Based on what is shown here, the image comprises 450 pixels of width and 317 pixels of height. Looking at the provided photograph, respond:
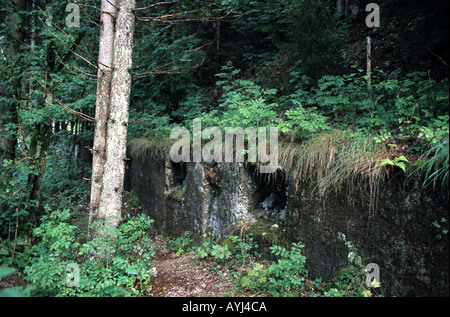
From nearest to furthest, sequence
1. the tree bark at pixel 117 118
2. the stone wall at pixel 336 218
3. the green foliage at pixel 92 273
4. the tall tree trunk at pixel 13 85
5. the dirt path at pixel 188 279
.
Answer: the stone wall at pixel 336 218 → the green foliage at pixel 92 273 → the dirt path at pixel 188 279 → the tree bark at pixel 117 118 → the tall tree trunk at pixel 13 85

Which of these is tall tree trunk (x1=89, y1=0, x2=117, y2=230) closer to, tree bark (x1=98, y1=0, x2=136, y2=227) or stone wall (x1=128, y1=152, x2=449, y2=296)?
tree bark (x1=98, y1=0, x2=136, y2=227)

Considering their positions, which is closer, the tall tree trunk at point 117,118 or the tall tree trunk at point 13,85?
the tall tree trunk at point 117,118

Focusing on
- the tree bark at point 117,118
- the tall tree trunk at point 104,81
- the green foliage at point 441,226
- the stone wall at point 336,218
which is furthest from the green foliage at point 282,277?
the tall tree trunk at point 104,81

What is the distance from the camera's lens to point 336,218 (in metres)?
3.23

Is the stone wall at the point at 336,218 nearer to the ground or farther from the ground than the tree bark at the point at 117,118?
nearer to the ground

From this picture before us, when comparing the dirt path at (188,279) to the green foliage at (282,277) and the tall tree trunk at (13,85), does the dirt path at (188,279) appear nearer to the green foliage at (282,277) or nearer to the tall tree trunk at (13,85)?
the green foliage at (282,277)

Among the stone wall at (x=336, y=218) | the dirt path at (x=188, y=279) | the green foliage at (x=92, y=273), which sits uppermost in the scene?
the stone wall at (x=336, y=218)

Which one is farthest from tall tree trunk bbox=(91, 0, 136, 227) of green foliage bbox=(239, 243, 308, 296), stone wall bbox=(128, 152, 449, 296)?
green foliage bbox=(239, 243, 308, 296)

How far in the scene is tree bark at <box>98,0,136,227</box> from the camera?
4613 mm

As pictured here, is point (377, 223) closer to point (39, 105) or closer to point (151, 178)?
point (151, 178)

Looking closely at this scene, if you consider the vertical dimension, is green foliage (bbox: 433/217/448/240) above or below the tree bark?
below

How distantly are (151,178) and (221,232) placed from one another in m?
3.48

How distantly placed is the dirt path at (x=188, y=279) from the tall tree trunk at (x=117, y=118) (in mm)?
1268

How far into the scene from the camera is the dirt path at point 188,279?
3.78m
